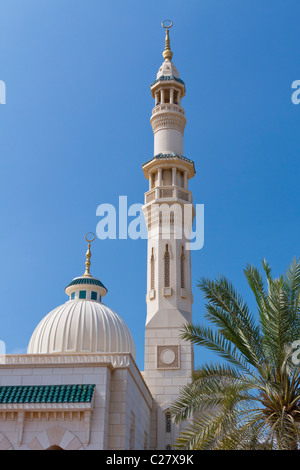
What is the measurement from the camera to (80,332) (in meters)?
22.5

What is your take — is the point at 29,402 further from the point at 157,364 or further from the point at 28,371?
the point at 157,364

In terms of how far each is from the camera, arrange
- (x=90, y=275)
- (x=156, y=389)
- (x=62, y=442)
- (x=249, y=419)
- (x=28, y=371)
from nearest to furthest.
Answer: (x=249, y=419), (x=62, y=442), (x=28, y=371), (x=156, y=389), (x=90, y=275)

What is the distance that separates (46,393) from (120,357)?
8.14 ft

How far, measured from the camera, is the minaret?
23172 millimetres

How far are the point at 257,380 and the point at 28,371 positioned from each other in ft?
23.8

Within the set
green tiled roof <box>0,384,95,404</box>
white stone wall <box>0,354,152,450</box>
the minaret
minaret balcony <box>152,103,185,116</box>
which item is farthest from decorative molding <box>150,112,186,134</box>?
green tiled roof <box>0,384,95,404</box>

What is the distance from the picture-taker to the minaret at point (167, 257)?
912 inches

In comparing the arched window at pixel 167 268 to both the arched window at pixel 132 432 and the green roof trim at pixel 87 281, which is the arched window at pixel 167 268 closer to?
the green roof trim at pixel 87 281

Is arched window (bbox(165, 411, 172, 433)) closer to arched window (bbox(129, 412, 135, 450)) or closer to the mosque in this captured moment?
the mosque

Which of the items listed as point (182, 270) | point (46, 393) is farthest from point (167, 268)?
point (46, 393)

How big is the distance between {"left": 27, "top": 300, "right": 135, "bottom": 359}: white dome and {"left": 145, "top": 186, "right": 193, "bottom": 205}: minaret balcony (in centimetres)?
544

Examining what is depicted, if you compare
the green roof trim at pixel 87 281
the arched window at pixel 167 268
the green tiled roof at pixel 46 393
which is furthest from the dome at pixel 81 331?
the green tiled roof at pixel 46 393
